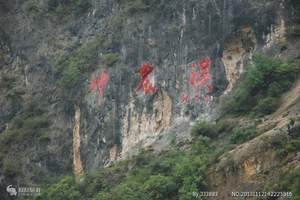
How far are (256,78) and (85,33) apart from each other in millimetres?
10233

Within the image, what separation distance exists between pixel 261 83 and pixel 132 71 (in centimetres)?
616

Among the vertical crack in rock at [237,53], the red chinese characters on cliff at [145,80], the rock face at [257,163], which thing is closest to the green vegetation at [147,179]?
the rock face at [257,163]

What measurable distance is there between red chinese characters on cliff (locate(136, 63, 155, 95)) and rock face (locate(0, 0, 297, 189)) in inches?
2.0

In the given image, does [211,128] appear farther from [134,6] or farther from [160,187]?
[134,6]

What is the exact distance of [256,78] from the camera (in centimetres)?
3077

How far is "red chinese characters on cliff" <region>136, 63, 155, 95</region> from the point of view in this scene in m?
33.9

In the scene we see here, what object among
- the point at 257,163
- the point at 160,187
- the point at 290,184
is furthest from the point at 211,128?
the point at 290,184

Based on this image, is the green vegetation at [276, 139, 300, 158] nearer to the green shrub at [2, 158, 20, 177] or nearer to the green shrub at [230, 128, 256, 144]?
the green shrub at [230, 128, 256, 144]

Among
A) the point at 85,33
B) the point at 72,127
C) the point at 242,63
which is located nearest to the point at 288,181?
the point at 242,63

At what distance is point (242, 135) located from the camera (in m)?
28.6
